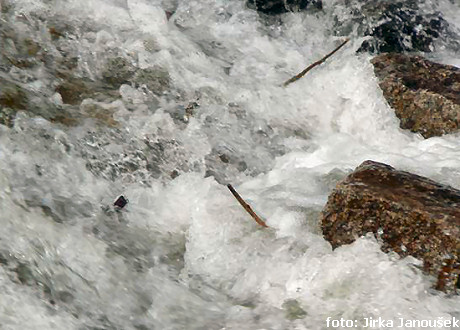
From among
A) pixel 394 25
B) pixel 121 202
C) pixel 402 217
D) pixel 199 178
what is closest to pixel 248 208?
pixel 199 178

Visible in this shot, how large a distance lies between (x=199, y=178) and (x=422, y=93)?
6.02ft

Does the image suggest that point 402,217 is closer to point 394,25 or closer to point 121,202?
point 121,202

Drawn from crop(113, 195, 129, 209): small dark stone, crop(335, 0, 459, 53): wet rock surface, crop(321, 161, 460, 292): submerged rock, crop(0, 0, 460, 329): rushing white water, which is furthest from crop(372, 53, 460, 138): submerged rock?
crop(113, 195, 129, 209): small dark stone

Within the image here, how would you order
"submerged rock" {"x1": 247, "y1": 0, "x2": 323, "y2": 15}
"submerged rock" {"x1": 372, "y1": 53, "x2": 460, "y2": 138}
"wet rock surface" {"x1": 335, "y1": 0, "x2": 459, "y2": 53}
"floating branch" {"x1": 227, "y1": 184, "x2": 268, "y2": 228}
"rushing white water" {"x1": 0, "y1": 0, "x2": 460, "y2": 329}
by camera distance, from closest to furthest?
"rushing white water" {"x1": 0, "y1": 0, "x2": 460, "y2": 329}, "floating branch" {"x1": 227, "y1": 184, "x2": 268, "y2": 228}, "submerged rock" {"x1": 372, "y1": 53, "x2": 460, "y2": 138}, "wet rock surface" {"x1": 335, "y1": 0, "x2": 459, "y2": 53}, "submerged rock" {"x1": 247, "y1": 0, "x2": 323, "y2": 15}

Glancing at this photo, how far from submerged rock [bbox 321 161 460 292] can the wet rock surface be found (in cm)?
262

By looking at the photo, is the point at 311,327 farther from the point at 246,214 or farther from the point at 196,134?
the point at 196,134

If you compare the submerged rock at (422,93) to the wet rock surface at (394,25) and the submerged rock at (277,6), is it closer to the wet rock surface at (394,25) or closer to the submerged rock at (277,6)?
the wet rock surface at (394,25)

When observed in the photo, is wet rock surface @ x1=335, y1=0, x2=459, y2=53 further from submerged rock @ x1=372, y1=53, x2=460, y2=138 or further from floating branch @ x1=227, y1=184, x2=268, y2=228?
floating branch @ x1=227, y1=184, x2=268, y2=228

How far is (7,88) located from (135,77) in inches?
39.1

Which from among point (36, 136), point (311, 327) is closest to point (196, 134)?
point (36, 136)

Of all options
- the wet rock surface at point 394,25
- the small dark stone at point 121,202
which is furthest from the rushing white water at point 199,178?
the wet rock surface at point 394,25

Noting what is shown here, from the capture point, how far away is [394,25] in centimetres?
627

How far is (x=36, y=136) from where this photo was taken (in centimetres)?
406

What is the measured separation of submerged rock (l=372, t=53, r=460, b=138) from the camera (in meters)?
Answer: 4.93
